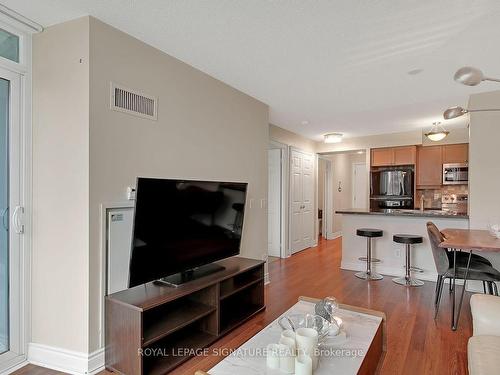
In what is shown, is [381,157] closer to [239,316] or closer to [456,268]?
[456,268]

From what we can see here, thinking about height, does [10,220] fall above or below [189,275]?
above

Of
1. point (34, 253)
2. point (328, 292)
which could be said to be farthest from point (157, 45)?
point (328, 292)

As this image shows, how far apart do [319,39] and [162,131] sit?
1.50 metres

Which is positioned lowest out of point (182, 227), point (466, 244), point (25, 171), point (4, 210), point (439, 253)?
point (439, 253)

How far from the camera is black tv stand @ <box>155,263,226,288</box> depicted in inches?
97.7

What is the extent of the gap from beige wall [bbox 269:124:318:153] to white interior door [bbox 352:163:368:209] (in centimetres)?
251

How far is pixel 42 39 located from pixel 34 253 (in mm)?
1633

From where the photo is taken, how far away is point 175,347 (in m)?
2.38

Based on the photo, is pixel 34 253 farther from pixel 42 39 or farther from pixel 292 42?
pixel 292 42

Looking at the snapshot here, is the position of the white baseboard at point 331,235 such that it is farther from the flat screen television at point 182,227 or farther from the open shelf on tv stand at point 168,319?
the flat screen television at point 182,227

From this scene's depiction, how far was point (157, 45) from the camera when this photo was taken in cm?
255

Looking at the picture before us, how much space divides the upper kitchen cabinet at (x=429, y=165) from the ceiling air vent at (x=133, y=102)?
18.0 ft

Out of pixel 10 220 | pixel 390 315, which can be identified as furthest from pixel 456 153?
pixel 10 220

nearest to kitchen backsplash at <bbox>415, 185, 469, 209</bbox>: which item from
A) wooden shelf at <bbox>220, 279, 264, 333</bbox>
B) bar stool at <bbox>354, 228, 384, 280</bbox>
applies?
bar stool at <bbox>354, 228, 384, 280</bbox>
